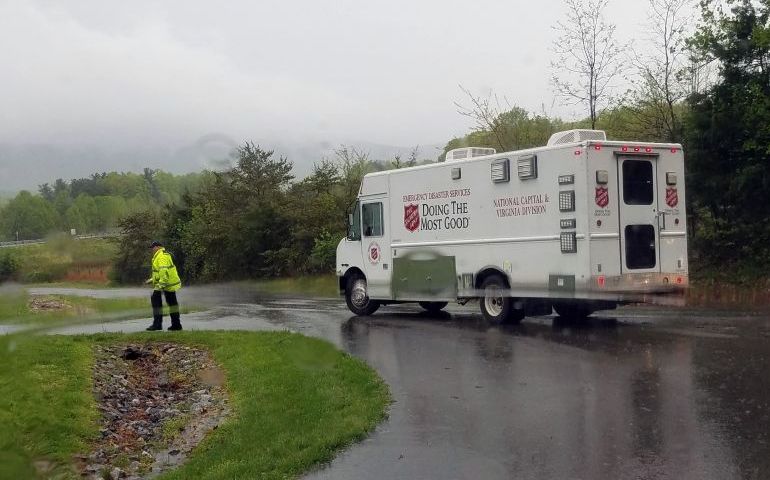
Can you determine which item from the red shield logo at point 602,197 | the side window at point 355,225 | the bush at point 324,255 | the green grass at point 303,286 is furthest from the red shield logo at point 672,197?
the bush at point 324,255

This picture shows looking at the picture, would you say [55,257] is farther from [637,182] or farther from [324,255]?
[324,255]

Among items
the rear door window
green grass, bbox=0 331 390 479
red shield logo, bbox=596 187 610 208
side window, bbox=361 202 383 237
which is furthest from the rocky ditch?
the rear door window

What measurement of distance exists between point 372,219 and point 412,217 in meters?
1.27

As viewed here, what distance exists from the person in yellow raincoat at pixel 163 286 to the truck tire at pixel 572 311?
22.4ft

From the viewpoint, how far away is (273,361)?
11.3m

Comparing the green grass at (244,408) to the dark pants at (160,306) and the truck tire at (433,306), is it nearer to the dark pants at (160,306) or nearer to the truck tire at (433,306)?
the dark pants at (160,306)

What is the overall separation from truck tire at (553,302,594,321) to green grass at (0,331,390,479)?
16.2 feet

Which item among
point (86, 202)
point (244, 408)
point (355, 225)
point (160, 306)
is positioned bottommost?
point (244, 408)

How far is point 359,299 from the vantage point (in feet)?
57.1

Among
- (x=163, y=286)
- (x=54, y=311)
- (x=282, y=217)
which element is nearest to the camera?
(x=54, y=311)

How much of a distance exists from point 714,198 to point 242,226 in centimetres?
1424

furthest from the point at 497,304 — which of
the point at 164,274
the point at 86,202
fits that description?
the point at 86,202

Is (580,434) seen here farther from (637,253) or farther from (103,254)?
(637,253)

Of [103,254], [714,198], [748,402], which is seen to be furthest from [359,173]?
[103,254]
